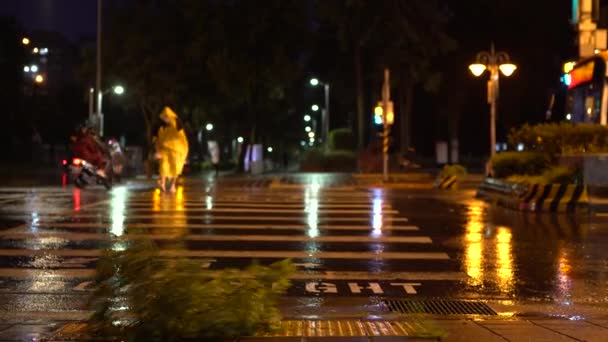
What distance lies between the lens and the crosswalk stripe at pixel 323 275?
10523mm

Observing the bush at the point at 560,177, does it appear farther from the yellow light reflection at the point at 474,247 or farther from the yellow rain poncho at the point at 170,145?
the yellow rain poncho at the point at 170,145

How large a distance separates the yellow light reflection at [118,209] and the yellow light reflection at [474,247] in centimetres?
505

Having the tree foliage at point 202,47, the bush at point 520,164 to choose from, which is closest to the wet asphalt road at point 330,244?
the bush at point 520,164

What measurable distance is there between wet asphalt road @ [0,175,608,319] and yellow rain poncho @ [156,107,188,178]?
207 centimetres

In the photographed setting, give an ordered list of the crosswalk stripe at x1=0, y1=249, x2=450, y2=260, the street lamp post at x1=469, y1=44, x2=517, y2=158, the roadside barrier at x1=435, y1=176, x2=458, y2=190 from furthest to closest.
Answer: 1. the roadside barrier at x1=435, y1=176, x2=458, y2=190
2. the street lamp post at x1=469, y1=44, x2=517, y2=158
3. the crosswalk stripe at x1=0, y1=249, x2=450, y2=260

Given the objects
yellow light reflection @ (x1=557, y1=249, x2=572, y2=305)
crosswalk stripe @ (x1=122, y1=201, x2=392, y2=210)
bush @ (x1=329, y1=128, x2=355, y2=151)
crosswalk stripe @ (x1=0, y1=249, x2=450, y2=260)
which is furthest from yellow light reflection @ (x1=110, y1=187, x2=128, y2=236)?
bush @ (x1=329, y1=128, x2=355, y2=151)

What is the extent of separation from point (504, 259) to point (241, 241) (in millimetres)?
4304

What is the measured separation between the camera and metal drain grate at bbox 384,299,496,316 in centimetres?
854

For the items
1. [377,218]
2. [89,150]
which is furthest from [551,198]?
[89,150]

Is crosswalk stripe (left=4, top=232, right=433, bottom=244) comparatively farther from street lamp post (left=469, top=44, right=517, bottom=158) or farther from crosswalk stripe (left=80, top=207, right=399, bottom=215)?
street lamp post (left=469, top=44, right=517, bottom=158)

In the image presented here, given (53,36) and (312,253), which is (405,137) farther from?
(53,36)

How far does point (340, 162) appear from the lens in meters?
50.7

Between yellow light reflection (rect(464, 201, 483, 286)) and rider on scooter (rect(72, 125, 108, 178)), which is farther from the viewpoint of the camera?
rider on scooter (rect(72, 125, 108, 178))

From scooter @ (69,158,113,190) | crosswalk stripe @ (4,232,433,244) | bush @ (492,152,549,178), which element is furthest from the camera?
scooter @ (69,158,113,190)
